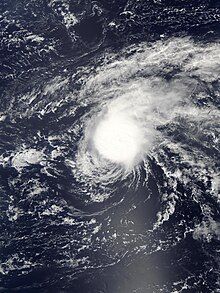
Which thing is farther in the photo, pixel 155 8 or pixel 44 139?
pixel 155 8

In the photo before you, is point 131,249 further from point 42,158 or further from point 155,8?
point 155,8

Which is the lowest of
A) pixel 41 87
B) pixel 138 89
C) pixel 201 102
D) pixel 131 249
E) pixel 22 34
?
pixel 131 249

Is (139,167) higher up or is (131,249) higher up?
(139,167)

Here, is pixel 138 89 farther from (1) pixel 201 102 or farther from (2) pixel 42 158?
(2) pixel 42 158

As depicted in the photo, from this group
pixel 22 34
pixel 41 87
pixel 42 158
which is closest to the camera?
pixel 42 158

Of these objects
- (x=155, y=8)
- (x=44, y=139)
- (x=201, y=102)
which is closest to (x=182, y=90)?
(x=201, y=102)

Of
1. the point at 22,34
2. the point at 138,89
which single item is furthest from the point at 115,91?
the point at 22,34

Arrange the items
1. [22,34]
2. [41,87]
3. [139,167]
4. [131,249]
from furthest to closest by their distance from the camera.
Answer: [22,34] → [41,87] → [139,167] → [131,249]
